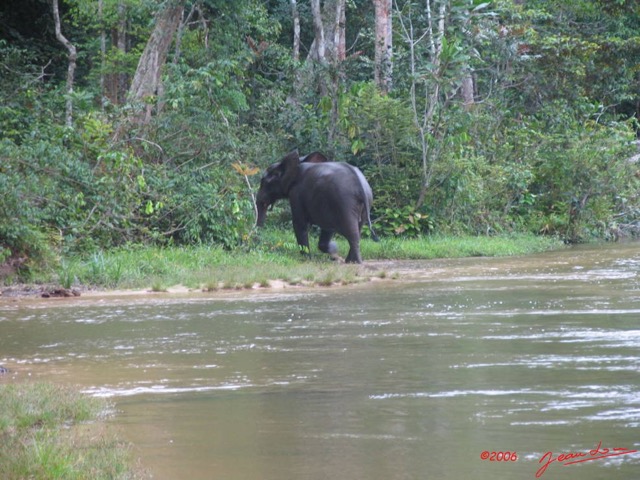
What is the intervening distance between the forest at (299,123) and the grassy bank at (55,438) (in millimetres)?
7441

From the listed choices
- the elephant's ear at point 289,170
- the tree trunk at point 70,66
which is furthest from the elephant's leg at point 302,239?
the tree trunk at point 70,66

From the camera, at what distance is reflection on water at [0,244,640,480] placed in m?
5.03

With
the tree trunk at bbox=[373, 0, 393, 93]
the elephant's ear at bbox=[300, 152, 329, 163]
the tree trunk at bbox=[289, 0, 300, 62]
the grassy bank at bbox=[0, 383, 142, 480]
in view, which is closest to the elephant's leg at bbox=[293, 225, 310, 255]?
the elephant's ear at bbox=[300, 152, 329, 163]

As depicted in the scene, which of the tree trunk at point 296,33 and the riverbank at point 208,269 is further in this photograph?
the tree trunk at point 296,33

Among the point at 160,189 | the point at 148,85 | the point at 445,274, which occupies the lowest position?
the point at 445,274

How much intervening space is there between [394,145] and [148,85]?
5113mm

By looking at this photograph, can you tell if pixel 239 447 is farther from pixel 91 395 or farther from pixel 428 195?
pixel 428 195

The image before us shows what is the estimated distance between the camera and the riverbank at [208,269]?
1320 centimetres

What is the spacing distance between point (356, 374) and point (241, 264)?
8734 mm

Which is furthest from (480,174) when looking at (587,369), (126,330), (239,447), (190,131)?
(239,447)

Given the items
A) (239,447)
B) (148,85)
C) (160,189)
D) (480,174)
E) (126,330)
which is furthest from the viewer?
(480,174)

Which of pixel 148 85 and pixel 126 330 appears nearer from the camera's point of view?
pixel 126 330

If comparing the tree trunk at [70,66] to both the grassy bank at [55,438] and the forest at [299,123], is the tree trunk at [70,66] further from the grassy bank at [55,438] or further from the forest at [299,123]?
the grassy bank at [55,438]

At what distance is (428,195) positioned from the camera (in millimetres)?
21047
